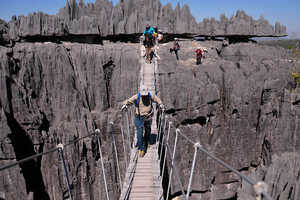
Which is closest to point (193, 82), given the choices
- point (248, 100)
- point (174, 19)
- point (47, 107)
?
point (248, 100)

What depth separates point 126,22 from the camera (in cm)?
1087

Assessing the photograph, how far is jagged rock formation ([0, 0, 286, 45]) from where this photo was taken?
368 inches

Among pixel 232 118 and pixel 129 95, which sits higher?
pixel 129 95

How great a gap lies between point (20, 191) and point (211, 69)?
370 inches

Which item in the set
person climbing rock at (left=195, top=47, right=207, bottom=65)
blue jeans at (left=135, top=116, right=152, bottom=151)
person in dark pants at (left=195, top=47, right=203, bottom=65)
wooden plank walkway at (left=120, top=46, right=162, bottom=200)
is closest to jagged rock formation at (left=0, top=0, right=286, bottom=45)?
person climbing rock at (left=195, top=47, right=207, bottom=65)

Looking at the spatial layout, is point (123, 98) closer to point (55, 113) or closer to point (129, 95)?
point (129, 95)

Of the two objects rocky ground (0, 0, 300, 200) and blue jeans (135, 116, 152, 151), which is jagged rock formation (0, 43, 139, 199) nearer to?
rocky ground (0, 0, 300, 200)

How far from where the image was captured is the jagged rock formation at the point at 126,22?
9.34m

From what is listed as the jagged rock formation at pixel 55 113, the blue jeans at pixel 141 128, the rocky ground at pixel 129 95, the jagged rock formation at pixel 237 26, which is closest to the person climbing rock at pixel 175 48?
the rocky ground at pixel 129 95

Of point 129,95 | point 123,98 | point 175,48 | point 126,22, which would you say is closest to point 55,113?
point 123,98

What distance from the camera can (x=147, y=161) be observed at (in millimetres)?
3709

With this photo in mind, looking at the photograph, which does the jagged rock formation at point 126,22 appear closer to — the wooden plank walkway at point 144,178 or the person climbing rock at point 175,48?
the person climbing rock at point 175,48

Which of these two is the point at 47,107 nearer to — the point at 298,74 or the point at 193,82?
the point at 193,82

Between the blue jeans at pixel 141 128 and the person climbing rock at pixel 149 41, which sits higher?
the person climbing rock at pixel 149 41
